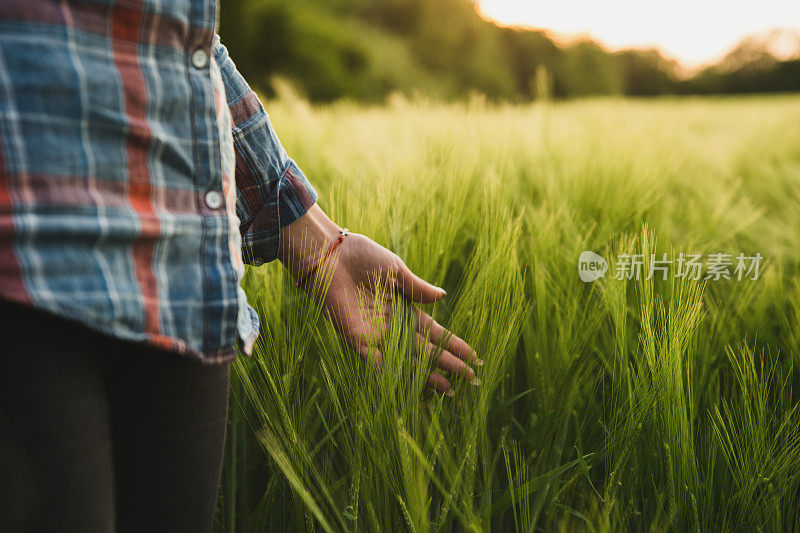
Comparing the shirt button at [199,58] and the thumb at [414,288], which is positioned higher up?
the shirt button at [199,58]

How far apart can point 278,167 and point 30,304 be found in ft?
0.90

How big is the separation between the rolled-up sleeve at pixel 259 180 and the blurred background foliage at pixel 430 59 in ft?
3.67

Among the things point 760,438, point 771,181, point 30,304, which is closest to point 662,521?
point 760,438

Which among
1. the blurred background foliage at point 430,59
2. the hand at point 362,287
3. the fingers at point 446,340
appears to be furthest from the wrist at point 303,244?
the blurred background foliage at point 430,59

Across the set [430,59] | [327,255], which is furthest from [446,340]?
[430,59]

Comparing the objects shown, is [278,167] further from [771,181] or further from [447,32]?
[447,32]

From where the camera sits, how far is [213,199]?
15.6 inches

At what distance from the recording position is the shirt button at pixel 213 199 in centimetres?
39

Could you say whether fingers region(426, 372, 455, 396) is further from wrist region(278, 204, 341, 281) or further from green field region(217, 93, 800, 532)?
wrist region(278, 204, 341, 281)

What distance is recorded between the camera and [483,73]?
12.4 m

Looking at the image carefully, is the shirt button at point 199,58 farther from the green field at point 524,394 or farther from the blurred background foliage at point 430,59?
the blurred background foliage at point 430,59

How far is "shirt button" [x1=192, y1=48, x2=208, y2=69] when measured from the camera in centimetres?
39

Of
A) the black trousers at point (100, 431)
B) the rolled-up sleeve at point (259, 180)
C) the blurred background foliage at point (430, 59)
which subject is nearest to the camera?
the black trousers at point (100, 431)

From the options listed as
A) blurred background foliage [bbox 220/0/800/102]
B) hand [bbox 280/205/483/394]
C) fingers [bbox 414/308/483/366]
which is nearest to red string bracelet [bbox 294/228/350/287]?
hand [bbox 280/205/483/394]
